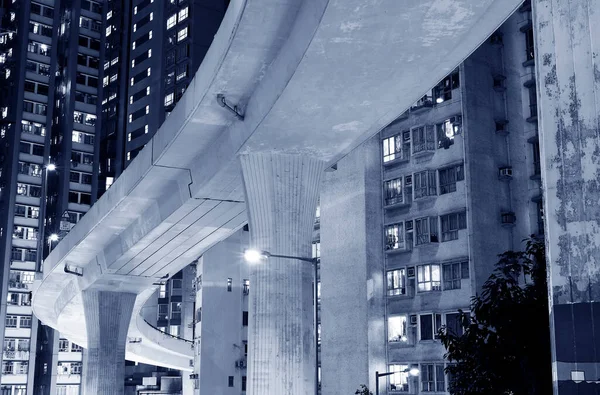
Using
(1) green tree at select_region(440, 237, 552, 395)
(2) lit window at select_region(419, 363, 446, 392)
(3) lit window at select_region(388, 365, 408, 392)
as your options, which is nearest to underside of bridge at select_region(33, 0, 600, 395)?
(1) green tree at select_region(440, 237, 552, 395)

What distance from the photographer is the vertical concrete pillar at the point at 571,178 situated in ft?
36.4

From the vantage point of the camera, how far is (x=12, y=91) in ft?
388

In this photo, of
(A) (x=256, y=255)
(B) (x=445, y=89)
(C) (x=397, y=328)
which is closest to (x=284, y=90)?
(A) (x=256, y=255)

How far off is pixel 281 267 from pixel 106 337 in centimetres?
2642

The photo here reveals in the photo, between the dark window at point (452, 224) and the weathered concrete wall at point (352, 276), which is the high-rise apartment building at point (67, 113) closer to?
the weathered concrete wall at point (352, 276)

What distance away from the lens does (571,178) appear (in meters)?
11.6

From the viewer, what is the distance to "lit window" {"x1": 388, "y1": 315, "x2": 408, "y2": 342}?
158 feet

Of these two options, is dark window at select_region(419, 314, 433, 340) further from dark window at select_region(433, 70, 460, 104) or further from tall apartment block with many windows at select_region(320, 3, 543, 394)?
dark window at select_region(433, 70, 460, 104)

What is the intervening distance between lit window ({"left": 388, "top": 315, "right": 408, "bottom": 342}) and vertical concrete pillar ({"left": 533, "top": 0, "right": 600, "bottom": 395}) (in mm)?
37063

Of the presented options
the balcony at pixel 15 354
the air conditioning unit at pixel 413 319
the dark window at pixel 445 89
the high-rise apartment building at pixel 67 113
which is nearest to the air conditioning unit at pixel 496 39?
the dark window at pixel 445 89

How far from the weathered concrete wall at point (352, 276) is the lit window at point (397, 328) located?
495 mm

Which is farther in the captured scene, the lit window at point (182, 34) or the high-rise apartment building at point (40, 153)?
the high-rise apartment building at point (40, 153)

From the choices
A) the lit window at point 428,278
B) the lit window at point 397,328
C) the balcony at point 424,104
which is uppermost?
the balcony at point 424,104

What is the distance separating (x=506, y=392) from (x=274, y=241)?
818 centimetres
